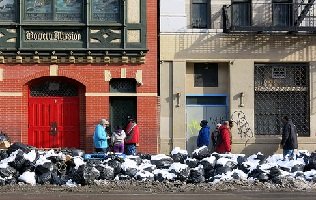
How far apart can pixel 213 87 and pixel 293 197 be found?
9.05 metres

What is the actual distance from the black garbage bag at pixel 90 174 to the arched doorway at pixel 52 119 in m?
5.60

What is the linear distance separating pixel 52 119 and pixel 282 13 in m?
9.43

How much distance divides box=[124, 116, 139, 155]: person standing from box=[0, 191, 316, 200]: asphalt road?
19.7ft

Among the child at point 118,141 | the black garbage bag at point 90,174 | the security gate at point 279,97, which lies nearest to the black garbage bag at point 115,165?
the black garbage bag at point 90,174

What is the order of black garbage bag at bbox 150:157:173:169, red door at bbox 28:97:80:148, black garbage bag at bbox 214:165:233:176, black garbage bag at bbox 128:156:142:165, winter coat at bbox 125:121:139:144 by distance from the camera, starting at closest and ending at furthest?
black garbage bag at bbox 214:165:233:176 → black garbage bag at bbox 150:157:173:169 → black garbage bag at bbox 128:156:142:165 → winter coat at bbox 125:121:139:144 → red door at bbox 28:97:80:148

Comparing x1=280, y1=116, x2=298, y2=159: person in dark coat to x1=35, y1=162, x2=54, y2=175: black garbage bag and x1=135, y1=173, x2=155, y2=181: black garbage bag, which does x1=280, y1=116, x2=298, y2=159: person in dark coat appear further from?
x1=35, y1=162, x2=54, y2=175: black garbage bag

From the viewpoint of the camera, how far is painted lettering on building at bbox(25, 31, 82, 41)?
873 inches

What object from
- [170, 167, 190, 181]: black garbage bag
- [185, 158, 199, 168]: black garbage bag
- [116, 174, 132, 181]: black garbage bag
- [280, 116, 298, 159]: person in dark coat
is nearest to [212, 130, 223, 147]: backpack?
[280, 116, 298, 159]: person in dark coat

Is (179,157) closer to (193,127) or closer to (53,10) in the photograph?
(193,127)

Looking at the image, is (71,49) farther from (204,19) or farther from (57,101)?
(204,19)

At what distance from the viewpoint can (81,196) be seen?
49.4ft

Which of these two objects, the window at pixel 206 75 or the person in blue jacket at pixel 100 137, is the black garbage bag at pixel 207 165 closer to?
the person in blue jacket at pixel 100 137

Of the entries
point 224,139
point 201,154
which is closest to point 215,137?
point 224,139

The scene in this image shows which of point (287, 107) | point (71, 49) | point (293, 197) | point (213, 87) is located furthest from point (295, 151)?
point (71, 49)
